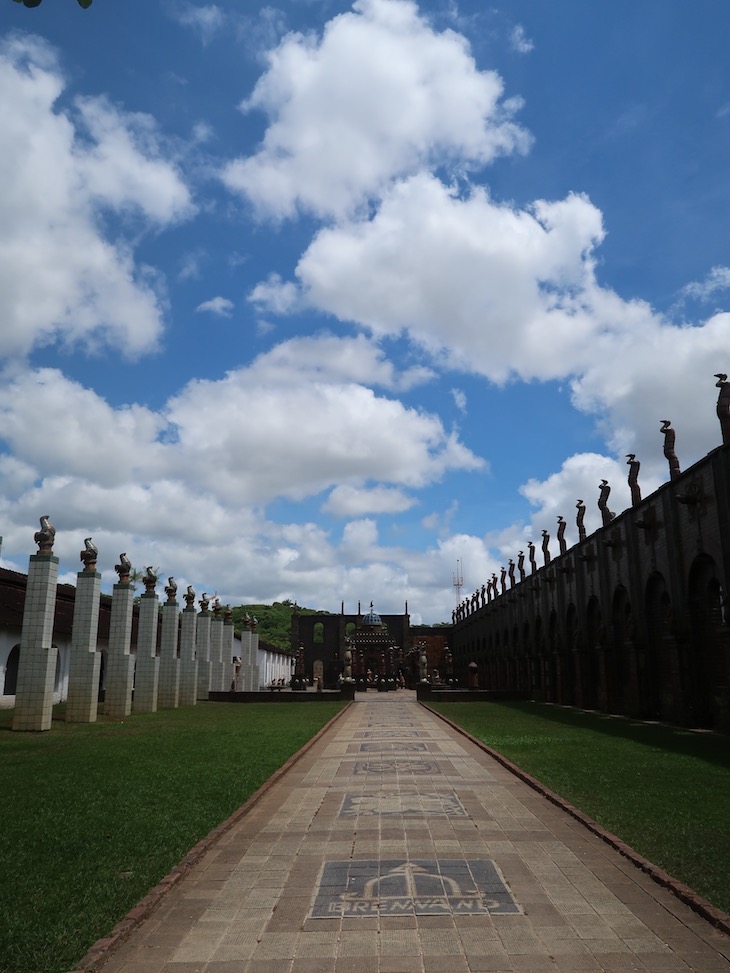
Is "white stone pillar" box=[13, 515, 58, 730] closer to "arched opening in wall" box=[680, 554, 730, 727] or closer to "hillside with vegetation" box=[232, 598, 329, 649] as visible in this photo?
"arched opening in wall" box=[680, 554, 730, 727]

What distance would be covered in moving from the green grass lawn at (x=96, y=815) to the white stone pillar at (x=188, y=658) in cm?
1601

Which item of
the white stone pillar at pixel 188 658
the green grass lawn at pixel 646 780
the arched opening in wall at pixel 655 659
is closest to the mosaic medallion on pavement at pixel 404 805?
the green grass lawn at pixel 646 780

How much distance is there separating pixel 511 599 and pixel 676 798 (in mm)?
37635

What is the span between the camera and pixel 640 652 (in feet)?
82.4

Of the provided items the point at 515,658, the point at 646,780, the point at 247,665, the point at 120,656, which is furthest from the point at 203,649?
the point at 646,780

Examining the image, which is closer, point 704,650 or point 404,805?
point 404,805

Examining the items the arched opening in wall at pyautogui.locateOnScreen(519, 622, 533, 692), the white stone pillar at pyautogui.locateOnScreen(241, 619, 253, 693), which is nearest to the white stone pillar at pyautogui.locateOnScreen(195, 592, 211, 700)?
the white stone pillar at pyautogui.locateOnScreen(241, 619, 253, 693)

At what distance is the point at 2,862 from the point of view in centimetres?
695

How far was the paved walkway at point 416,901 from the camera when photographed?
480 cm

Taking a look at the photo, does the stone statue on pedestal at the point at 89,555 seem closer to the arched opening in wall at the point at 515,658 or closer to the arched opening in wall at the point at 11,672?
the arched opening in wall at the point at 11,672

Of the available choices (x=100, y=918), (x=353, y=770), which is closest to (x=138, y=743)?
(x=353, y=770)

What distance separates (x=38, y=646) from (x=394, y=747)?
991 cm

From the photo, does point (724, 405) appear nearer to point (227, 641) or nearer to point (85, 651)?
point (85, 651)

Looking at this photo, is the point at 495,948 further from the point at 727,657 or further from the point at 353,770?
the point at 727,657
